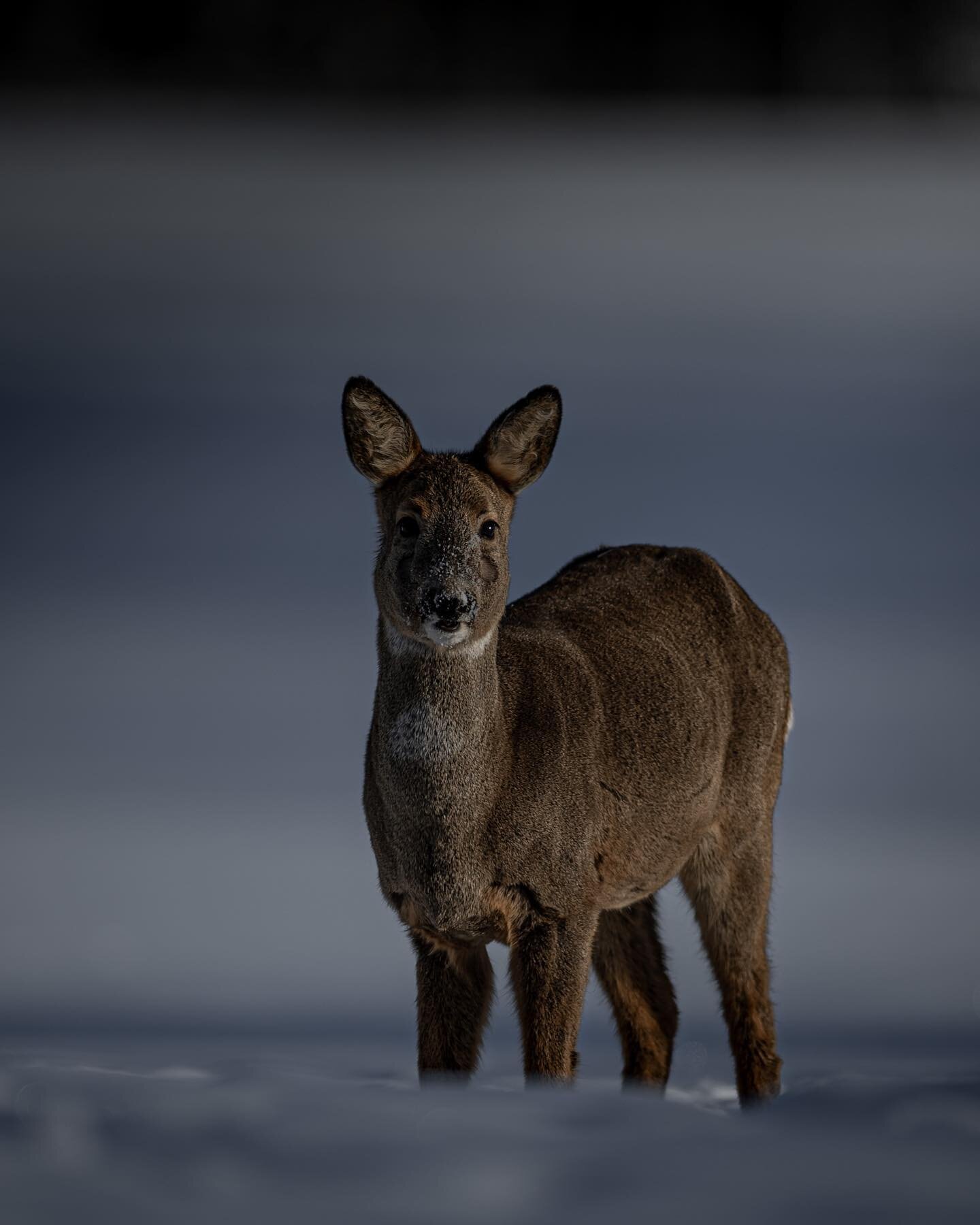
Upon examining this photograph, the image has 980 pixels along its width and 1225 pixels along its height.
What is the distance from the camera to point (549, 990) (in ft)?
27.4

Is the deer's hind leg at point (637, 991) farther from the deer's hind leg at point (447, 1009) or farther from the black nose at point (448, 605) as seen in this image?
the black nose at point (448, 605)

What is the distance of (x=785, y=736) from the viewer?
11133 millimetres

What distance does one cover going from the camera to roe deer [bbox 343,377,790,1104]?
8289 mm

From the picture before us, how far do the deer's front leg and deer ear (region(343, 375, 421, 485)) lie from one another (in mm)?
2227

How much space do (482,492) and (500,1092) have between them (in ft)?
10.5

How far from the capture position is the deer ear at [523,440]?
28.7ft

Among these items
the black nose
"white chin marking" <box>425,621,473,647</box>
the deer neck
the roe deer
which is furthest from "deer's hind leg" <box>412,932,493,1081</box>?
the black nose

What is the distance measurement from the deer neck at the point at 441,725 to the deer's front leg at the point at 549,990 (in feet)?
2.28

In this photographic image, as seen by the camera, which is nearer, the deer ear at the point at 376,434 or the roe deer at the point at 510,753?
the roe deer at the point at 510,753

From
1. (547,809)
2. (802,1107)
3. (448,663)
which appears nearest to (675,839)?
(547,809)

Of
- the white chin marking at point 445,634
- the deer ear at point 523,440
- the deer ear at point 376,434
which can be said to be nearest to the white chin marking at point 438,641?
the white chin marking at point 445,634

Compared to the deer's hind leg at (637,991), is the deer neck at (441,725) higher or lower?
higher

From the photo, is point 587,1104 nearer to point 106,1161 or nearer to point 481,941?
point 106,1161

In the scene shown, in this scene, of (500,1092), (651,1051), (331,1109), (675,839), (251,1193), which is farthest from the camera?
(651,1051)
